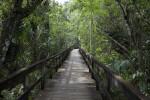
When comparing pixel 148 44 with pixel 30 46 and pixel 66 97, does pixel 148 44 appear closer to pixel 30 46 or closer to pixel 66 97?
pixel 66 97

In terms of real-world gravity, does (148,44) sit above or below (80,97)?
above

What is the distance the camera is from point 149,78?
4012 millimetres

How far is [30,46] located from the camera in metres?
8.23

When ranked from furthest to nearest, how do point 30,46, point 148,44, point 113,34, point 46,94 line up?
point 30,46 < point 113,34 < point 46,94 < point 148,44

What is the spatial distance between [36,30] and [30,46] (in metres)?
0.93

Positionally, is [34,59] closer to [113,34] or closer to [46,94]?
[46,94]

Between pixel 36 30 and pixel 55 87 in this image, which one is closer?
pixel 55 87

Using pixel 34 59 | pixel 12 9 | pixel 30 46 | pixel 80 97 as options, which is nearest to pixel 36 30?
pixel 30 46

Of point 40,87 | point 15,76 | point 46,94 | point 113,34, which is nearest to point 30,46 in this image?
point 40,87

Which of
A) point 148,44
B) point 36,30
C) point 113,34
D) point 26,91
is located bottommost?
point 26,91

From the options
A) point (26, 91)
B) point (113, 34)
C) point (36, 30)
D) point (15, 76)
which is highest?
point (36, 30)

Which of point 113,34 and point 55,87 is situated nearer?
point 113,34

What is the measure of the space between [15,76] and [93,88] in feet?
10.2

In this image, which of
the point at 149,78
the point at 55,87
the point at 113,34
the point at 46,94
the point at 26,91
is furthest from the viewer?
the point at 55,87
